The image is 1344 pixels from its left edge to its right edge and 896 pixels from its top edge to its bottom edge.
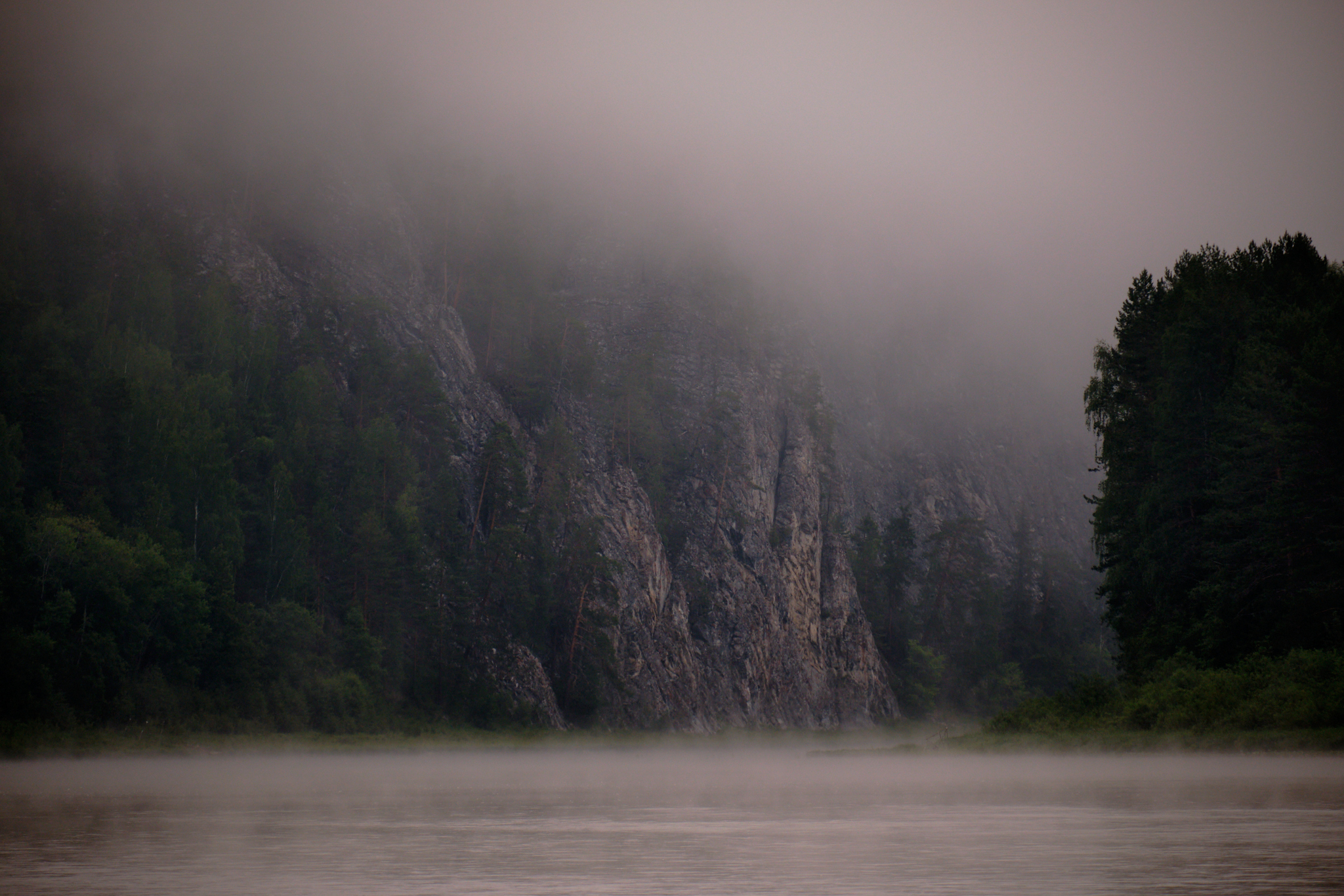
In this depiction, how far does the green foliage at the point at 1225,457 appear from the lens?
42469mm

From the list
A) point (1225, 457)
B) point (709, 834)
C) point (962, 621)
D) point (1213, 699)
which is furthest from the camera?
point (962, 621)

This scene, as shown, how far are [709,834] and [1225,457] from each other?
131ft

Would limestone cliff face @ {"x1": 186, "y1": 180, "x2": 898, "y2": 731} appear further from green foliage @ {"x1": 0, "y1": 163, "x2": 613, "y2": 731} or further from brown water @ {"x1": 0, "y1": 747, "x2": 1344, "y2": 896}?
brown water @ {"x1": 0, "y1": 747, "x2": 1344, "y2": 896}

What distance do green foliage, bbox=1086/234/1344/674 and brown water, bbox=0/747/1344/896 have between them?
553 inches

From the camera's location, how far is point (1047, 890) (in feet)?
34.2

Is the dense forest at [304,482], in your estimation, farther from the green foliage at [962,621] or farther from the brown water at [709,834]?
the brown water at [709,834]

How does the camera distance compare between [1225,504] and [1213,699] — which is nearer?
[1213,699]

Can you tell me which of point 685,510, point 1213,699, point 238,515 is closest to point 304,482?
point 238,515

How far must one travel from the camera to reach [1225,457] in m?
49.2

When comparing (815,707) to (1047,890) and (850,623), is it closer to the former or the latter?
(850,623)

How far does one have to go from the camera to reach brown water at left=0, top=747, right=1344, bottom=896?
11.3m

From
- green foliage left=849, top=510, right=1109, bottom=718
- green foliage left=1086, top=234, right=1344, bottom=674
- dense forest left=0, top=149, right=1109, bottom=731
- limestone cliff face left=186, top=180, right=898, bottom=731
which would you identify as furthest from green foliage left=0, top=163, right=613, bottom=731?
green foliage left=849, top=510, right=1109, bottom=718

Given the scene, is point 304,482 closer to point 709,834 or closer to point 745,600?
point 745,600

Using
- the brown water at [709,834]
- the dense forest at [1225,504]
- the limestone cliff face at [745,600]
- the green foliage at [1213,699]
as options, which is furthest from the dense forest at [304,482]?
the green foliage at [1213,699]
